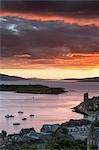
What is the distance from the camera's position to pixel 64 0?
4.06ft

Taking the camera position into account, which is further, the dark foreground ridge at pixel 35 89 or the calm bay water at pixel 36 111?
the dark foreground ridge at pixel 35 89

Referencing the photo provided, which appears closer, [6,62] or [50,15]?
[50,15]

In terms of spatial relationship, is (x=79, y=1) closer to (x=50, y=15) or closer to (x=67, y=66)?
(x=50, y=15)

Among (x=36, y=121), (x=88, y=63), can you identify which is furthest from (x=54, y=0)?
(x=36, y=121)

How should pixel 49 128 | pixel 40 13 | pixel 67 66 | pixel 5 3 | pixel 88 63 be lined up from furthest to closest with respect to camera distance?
1. pixel 49 128
2. pixel 67 66
3. pixel 88 63
4. pixel 40 13
5. pixel 5 3

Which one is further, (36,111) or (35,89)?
(35,89)

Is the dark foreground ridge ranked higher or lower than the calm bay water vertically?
higher

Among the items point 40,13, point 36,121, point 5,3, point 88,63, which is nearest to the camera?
point 5,3

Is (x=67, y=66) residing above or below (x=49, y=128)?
above

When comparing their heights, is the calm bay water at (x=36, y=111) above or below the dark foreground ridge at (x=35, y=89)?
below

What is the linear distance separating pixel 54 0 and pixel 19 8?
5.9 inches

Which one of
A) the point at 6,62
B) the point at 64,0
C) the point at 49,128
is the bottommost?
the point at 49,128

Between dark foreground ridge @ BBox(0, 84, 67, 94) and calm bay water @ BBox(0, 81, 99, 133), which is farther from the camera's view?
dark foreground ridge @ BBox(0, 84, 67, 94)

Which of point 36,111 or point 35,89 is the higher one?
point 35,89
